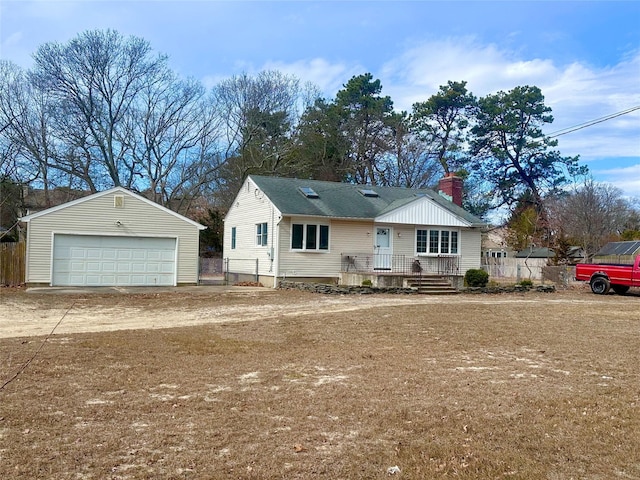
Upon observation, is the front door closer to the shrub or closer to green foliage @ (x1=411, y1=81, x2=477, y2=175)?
the shrub

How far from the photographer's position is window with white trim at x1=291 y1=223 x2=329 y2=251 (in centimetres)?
2173

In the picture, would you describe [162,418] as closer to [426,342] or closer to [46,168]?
[426,342]

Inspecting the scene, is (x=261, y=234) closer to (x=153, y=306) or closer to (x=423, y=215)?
(x=423, y=215)

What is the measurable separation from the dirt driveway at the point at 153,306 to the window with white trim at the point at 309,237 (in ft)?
9.17

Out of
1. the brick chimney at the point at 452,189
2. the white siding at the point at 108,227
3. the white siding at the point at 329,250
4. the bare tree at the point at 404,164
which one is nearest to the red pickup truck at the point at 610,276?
the brick chimney at the point at 452,189

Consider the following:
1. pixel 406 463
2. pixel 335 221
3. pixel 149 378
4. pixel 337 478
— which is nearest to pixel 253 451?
pixel 337 478

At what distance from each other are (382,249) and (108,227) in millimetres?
11102

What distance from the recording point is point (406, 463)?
3895 mm

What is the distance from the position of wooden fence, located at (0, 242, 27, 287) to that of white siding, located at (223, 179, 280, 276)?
8860mm

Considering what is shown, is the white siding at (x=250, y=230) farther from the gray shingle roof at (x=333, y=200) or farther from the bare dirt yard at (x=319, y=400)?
the bare dirt yard at (x=319, y=400)

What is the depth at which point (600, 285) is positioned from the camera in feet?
70.4

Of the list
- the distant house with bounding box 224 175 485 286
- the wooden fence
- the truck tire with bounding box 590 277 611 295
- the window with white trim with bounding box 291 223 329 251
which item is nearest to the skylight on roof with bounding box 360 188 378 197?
the distant house with bounding box 224 175 485 286

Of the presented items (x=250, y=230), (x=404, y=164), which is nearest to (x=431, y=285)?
(x=250, y=230)

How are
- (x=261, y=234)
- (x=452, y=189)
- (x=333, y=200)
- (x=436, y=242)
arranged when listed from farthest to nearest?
(x=452, y=189) → (x=436, y=242) → (x=333, y=200) → (x=261, y=234)
